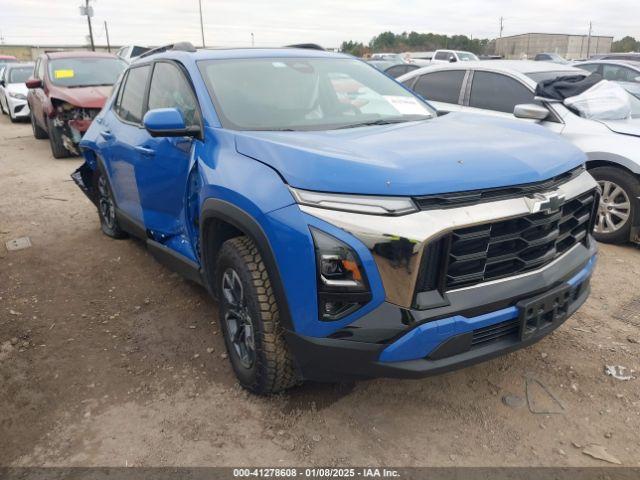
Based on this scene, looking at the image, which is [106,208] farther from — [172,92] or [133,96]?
[172,92]

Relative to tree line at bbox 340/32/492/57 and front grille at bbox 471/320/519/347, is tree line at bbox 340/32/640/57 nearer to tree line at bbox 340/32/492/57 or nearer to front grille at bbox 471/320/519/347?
tree line at bbox 340/32/492/57

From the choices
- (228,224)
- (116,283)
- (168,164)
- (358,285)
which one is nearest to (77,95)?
(116,283)

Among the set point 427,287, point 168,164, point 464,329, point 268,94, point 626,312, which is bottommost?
point 626,312

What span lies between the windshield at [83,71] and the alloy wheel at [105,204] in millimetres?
5147

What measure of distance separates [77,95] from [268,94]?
693 centimetres

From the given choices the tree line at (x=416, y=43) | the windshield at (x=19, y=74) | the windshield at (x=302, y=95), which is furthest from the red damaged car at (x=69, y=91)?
the tree line at (x=416, y=43)

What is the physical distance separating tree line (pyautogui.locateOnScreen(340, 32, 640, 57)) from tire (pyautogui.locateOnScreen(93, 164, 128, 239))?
55.1 m

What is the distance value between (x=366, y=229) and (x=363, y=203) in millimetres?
120

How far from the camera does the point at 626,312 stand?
3785 millimetres

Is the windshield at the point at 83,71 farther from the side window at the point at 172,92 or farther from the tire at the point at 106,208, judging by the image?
the side window at the point at 172,92

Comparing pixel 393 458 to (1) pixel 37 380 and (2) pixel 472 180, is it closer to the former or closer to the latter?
(2) pixel 472 180

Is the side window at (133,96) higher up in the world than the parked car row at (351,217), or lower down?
higher up

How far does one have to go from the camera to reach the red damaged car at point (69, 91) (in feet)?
29.2

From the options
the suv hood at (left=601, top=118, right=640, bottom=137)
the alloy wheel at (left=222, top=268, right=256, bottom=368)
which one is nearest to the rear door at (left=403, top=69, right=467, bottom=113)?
the suv hood at (left=601, top=118, right=640, bottom=137)
